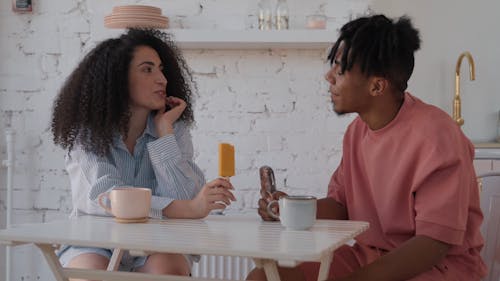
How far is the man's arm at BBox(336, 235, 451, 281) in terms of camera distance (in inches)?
59.4

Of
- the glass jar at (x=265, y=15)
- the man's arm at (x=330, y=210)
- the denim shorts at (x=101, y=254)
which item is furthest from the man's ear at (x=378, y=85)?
the glass jar at (x=265, y=15)

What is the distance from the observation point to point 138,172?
2.05 meters

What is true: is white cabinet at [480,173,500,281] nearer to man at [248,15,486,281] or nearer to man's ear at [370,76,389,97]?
man at [248,15,486,281]

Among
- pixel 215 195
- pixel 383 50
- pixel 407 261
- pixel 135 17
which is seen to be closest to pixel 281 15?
pixel 135 17

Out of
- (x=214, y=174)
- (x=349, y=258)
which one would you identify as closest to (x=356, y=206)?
(x=349, y=258)

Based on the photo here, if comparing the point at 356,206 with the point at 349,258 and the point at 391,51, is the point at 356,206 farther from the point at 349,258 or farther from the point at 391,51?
the point at 391,51

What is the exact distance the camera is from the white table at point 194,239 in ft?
4.17

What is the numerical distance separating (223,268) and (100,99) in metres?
0.98

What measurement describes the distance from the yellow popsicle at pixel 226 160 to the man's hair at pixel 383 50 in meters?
0.41

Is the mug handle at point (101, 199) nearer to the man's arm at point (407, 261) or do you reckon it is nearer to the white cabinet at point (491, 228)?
the man's arm at point (407, 261)

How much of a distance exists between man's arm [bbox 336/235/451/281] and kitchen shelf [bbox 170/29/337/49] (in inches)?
50.2

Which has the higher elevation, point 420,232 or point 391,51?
point 391,51

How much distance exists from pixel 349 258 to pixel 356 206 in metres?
0.14

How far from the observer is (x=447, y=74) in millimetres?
3367
